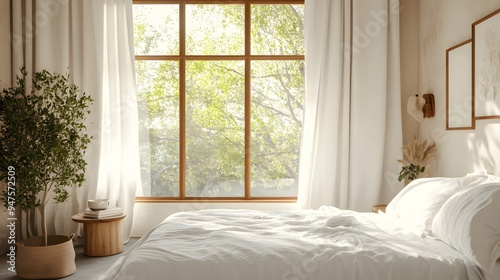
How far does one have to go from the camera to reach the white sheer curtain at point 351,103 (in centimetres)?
434

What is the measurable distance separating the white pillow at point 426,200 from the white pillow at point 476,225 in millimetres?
248

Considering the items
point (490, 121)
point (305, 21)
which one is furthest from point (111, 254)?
point (490, 121)

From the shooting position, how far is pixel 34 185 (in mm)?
3553

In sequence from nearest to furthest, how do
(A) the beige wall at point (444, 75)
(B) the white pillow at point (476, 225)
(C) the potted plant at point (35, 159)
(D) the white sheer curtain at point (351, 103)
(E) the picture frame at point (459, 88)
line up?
(B) the white pillow at point (476, 225) → (A) the beige wall at point (444, 75) → (E) the picture frame at point (459, 88) → (C) the potted plant at point (35, 159) → (D) the white sheer curtain at point (351, 103)

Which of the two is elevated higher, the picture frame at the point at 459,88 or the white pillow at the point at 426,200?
the picture frame at the point at 459,88

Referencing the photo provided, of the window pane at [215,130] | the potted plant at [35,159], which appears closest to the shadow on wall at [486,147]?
the window pane at [215,130]

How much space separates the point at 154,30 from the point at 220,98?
42.7 inches

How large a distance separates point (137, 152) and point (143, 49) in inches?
47.4

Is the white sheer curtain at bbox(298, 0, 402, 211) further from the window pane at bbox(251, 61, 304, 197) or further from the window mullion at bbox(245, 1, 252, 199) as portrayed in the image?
the window mullion at bbox(245, 1, 252, 199)

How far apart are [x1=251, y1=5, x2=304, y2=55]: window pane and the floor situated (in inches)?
107

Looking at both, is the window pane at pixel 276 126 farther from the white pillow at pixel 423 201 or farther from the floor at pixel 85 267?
the white pillow at pixel 423 201

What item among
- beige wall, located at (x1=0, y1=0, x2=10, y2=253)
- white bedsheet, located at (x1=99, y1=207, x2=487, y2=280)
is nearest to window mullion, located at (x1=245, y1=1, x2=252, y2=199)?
white bedsheet, located at (x1=99, y1=207, x2=487, y2=280)

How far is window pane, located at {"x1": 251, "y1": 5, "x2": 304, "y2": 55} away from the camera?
478 cm

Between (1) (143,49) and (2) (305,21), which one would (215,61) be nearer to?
(1) (143,49)
